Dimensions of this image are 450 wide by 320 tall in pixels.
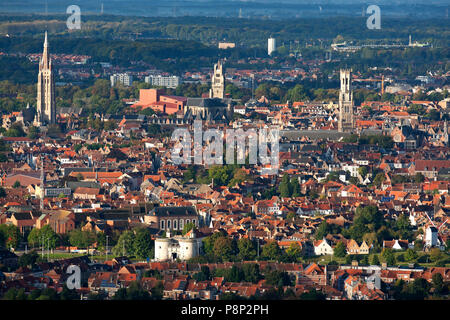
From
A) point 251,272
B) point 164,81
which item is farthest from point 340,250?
point 164,81

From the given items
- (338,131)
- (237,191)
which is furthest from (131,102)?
(237,191)

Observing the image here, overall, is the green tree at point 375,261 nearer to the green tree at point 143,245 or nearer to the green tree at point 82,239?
the green tree at point 143,245

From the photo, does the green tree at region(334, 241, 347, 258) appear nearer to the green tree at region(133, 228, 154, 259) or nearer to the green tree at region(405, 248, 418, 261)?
the green tree at region(405, 248, 418, 261)

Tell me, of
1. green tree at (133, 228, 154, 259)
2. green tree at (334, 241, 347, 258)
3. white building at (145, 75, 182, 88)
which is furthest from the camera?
white building at (145, 75, 182, 88)

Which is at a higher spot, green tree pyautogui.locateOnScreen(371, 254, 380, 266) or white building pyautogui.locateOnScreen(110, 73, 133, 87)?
green tree pyautogui.locateOnScreen(371, 254, 380, 266)

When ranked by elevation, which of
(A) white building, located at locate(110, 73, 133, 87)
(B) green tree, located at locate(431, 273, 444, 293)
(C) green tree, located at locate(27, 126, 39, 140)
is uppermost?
(B) green tree, located at locate(431, 273, 444, 293)

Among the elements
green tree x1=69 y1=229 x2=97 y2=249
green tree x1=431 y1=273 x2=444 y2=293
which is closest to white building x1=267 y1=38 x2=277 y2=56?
green tree x1=69 y1=229 x2=97 y2=249
